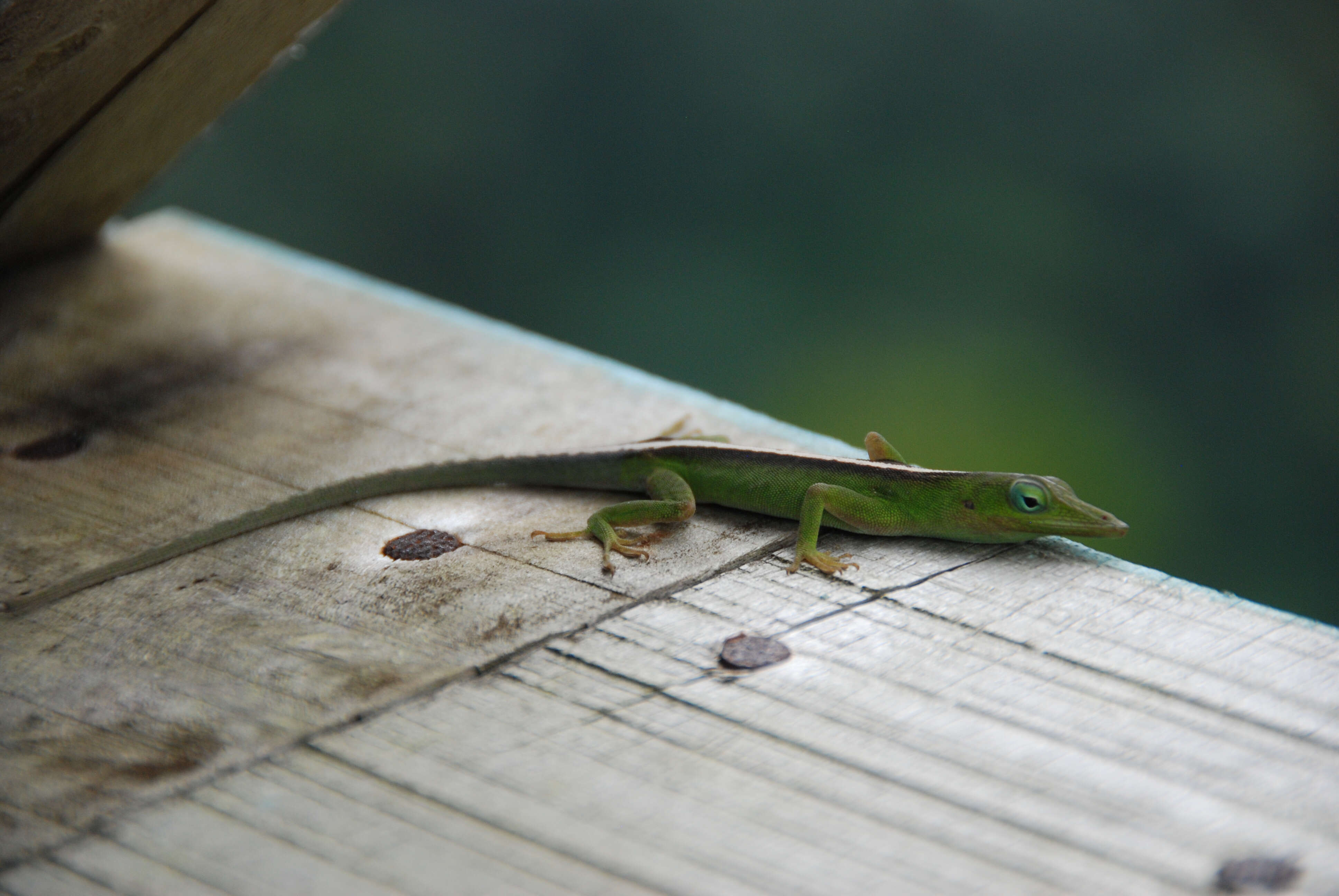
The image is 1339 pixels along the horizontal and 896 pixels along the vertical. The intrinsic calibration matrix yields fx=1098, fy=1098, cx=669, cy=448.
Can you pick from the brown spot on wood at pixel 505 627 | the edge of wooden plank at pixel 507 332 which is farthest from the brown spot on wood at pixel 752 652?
Result: the edge of wooden plank at pixel 507 332

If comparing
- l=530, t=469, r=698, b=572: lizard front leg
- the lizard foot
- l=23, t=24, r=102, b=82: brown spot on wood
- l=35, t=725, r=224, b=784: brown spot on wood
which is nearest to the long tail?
l=530, t=469, r=698, b=572: lizard front leg

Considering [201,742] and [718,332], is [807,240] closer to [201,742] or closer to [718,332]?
[718,332]

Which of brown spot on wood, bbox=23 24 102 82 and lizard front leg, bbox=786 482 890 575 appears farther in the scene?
lizard front leg, bbox=786 482 890 575

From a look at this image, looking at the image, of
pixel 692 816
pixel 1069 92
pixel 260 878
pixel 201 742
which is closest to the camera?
pixel 260 878

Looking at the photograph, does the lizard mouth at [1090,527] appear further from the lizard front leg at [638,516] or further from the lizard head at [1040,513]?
the lizard front leg at [638,516]

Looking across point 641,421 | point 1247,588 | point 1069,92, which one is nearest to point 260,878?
point 641,421

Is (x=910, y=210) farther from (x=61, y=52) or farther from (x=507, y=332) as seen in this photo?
(x=61, y=52)

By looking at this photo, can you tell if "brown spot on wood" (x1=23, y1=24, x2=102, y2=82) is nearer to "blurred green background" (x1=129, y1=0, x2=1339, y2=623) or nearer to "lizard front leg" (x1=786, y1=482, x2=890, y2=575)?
"lizard front leg" (x1=786, y1=482, x2=890, y2=575)
